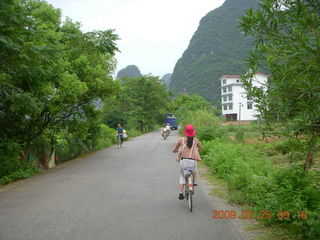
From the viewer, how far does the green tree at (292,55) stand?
2.92 meters

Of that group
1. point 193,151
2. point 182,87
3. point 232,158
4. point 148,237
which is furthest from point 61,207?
point 182,87

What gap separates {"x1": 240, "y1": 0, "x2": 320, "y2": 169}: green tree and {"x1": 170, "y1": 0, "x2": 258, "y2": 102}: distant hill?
97.5 meters

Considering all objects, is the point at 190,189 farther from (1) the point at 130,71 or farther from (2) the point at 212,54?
(1) the point at 130,71

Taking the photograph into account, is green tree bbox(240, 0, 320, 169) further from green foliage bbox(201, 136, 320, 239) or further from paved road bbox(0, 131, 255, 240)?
paved road bbox(0, 131, 255, 240)

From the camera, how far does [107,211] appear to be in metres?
6.03

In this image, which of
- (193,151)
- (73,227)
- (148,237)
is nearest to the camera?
(148,237)

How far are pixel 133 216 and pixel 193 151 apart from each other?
1826mm

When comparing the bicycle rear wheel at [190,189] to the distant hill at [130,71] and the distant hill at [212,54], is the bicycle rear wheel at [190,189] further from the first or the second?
the distant hill at [130,71]

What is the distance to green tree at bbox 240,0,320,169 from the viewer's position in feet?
9.57

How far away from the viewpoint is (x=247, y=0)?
5753 inches

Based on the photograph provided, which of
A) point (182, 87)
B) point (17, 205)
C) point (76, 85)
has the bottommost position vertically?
point (17, 205)

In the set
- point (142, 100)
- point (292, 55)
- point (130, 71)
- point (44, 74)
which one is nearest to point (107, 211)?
point (292, 55)

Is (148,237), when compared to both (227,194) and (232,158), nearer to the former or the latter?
(227,194)

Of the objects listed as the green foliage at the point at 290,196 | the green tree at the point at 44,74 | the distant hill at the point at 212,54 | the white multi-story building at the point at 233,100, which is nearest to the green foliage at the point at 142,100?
the white multi-story building at the point at 233,100
